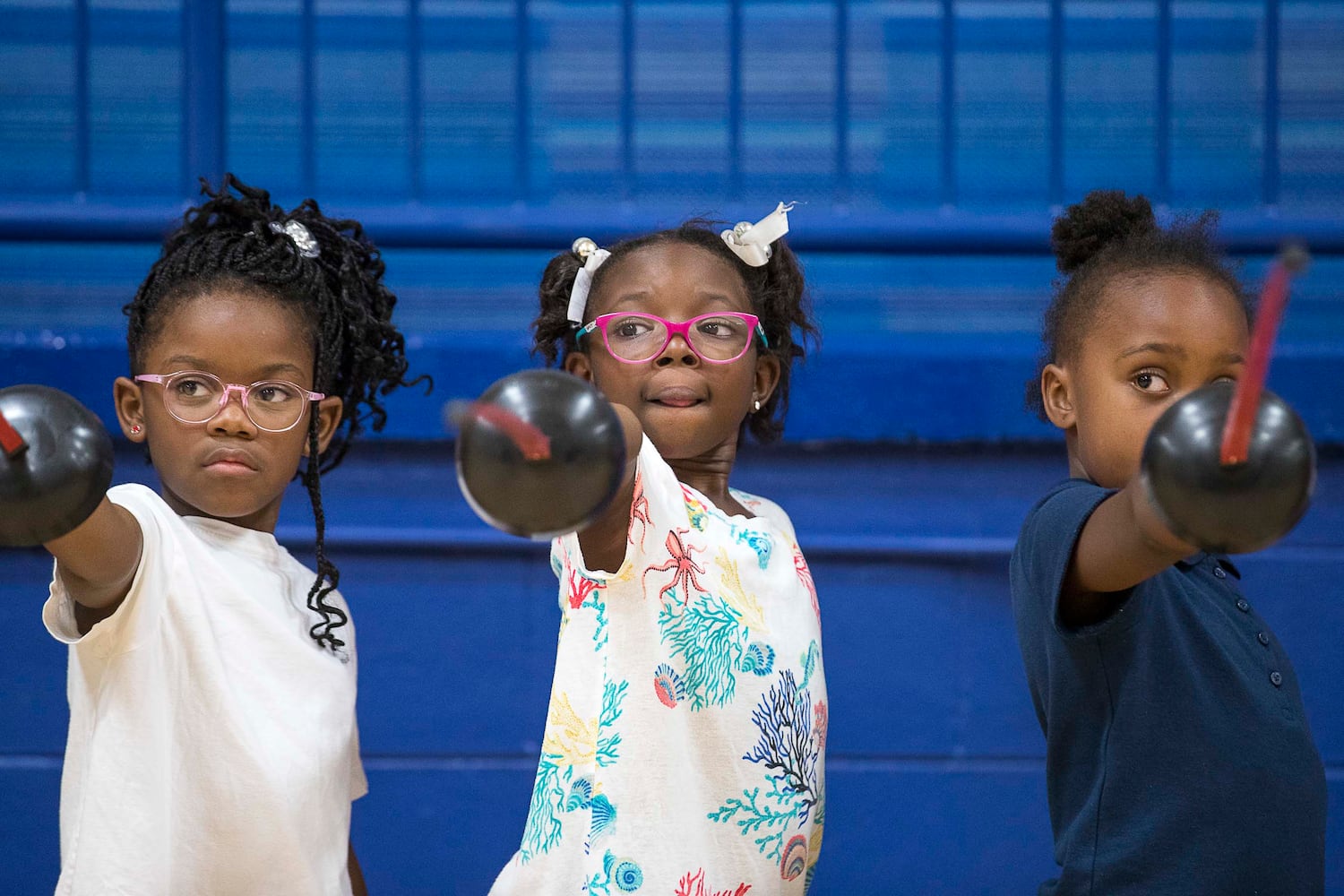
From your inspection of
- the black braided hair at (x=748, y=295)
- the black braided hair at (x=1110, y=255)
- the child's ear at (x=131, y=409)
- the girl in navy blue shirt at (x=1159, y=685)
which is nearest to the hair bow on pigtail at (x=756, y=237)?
the black braided hair at (x=748, y=295)

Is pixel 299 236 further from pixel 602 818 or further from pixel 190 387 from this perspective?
pixel 602 818

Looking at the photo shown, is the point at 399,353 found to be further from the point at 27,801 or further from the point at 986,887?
the point at 986,887

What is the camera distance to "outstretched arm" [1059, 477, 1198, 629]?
1085mm

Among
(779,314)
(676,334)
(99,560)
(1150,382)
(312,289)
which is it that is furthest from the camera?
(779,314)

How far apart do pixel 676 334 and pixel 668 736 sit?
50 centimetres

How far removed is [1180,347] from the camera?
1.48 metres

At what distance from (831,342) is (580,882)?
1.14m

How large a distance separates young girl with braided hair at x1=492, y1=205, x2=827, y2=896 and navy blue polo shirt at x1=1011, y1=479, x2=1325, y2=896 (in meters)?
0.31

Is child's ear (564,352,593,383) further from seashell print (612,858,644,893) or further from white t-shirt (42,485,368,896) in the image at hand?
seashell print (612,858,644,893)

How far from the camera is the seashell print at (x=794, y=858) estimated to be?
1.59m

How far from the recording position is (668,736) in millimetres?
1542

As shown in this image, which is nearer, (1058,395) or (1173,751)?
(1173,751)

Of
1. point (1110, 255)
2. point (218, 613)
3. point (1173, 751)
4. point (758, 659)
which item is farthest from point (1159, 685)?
point (218, 613)

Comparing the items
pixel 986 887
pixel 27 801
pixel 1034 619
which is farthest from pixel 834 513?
pixel 27 801
